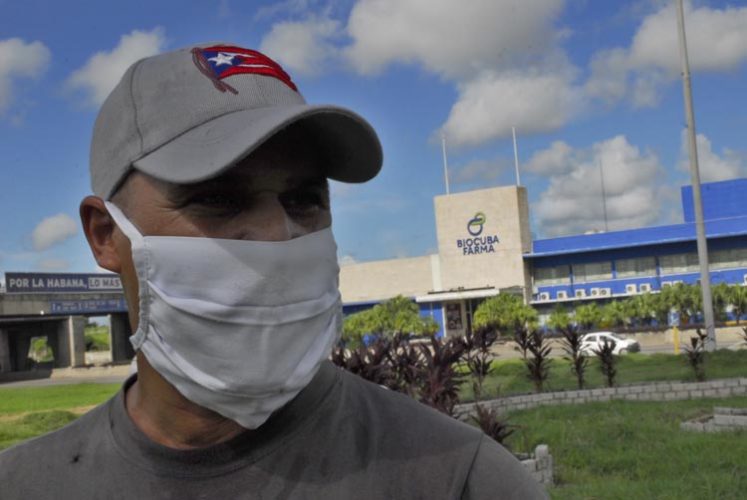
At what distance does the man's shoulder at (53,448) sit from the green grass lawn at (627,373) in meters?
12.2

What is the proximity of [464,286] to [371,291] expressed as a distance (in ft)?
27.6

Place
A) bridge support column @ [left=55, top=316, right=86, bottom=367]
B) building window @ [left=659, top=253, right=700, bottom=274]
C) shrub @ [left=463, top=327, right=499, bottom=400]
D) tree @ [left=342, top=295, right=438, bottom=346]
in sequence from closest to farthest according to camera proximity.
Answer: shrub @ [left=463, top=327, right=499, bottom=400]
tree @ [left=342, top=295, right=438, bottom=346]
bridge support column @ [left=55, top=316, right=86, bottom=367]
building window @ [left=659, top=253, right=700, bottom=274]

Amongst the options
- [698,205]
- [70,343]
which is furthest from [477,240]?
[698,205]

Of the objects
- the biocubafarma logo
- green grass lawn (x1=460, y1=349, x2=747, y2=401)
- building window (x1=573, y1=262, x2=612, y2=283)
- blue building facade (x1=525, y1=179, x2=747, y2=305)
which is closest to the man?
green grass lawn (x1=460, y1=349, x2=747, y2=401)

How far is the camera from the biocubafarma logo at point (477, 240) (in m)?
48.4

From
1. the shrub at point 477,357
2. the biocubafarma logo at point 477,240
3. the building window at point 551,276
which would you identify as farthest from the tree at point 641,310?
the shrub at point 477,357

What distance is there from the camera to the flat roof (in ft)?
143

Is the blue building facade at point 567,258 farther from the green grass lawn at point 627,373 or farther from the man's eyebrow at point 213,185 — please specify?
the man's eyebrow at point 213,185

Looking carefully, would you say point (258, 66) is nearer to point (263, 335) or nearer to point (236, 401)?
point (263, 335)

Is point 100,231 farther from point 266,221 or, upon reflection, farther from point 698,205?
point 698,205

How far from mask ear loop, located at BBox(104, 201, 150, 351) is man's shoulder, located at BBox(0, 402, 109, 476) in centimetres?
20

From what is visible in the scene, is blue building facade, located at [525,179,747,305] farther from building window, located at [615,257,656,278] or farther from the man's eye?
the man's eye

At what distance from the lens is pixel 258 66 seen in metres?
1.38

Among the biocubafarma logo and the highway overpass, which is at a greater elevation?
the biocubafarma logo
